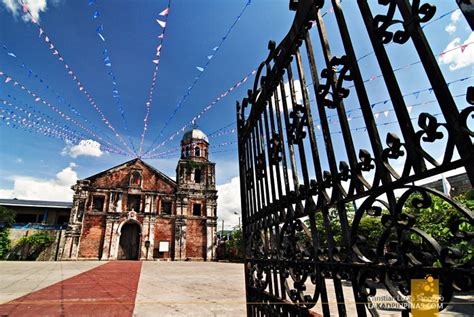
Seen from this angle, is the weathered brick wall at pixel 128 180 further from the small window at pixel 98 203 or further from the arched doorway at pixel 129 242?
the arched doorway at pixel 129 242

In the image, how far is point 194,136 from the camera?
25.2 m

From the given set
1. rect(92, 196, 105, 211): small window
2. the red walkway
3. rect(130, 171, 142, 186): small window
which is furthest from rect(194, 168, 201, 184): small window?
the red walkway

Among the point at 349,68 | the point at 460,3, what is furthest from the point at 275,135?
the point at 460,3

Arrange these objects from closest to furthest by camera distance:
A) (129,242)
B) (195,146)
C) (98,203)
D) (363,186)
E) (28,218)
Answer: (363,186) → (129,242) → (98,203) → (28,218) → (195,146)

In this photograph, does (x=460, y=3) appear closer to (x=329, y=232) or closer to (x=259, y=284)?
(x=329, y=232)

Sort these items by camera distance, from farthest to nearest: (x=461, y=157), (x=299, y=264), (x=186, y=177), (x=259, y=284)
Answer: (x=186, y=177), (x=259, y=284), (x=299, y=264), (x=461, y=157)

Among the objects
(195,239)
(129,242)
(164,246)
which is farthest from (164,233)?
(129,242)

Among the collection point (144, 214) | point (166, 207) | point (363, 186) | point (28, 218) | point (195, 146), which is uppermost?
point (195, 146)

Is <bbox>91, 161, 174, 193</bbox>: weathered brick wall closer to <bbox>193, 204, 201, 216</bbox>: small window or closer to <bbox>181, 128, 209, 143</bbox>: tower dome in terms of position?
<bbox>193, 204, 201, 216</bbox>: small window

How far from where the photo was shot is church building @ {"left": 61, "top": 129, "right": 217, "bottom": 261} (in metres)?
19.1

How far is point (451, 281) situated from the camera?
0.65m

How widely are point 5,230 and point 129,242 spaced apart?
8.52m

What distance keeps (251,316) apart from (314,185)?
59.9 inches

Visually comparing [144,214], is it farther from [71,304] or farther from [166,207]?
[71,304]
